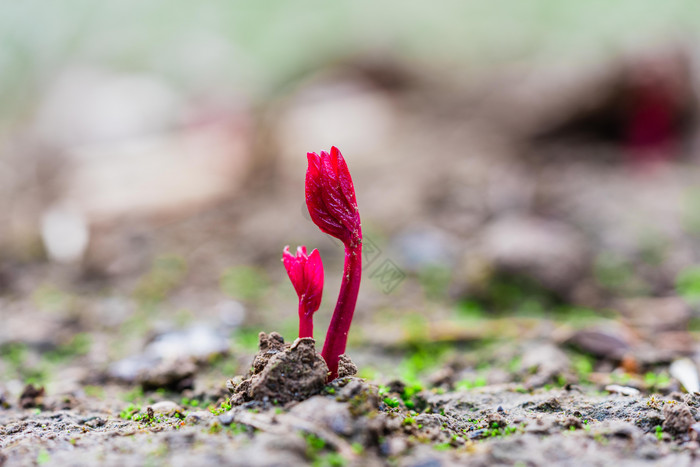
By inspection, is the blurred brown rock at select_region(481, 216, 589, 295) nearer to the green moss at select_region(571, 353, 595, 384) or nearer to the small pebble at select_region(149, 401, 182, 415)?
the green moss at select_region(571, 353, 595, 384)

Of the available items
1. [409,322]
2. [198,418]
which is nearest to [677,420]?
[198,418]

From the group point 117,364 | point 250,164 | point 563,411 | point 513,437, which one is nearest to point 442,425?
point 513,437

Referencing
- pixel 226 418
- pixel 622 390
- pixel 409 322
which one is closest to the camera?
pixel 226 418

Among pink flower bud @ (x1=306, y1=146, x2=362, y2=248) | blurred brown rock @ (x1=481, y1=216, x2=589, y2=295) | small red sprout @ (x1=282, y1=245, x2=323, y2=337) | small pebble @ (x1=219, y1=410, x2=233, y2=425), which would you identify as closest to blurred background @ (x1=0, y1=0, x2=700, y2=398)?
blurred brown rock @ (x1=481, y1=216, x2=589, y2=295)

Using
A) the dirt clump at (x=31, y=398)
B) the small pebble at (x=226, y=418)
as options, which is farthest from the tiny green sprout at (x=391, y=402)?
the dirt clump at (x=31, y=398)

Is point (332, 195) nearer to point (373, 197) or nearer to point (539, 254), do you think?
point (539, 254)

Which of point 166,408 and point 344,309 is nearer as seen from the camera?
point 344,309
